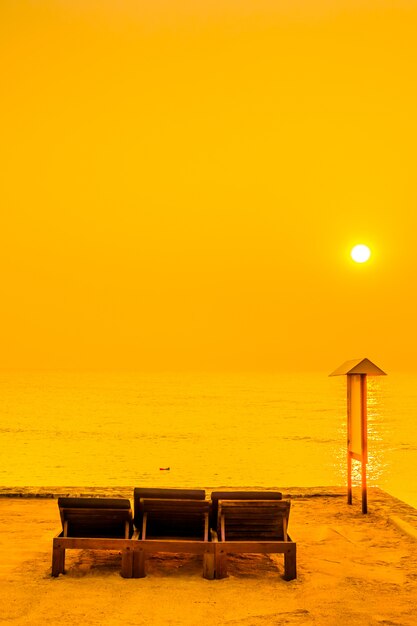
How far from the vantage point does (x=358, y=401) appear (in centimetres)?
1105

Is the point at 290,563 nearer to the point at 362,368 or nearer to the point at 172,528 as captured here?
the point at 172,528

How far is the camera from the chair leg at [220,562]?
7391 millimetres

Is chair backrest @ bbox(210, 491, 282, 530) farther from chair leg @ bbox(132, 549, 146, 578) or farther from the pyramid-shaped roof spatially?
the pyramid-shaped roof

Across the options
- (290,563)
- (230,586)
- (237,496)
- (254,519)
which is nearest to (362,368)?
(237,496)

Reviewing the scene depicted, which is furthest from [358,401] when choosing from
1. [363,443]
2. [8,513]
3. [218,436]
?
[218,436]

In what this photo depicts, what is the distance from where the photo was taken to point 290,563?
744 centimetres

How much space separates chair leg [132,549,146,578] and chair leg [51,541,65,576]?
0.78 meters

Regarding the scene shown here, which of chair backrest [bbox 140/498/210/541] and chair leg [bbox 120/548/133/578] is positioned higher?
chair backrest [bbox 140/498/210/541]

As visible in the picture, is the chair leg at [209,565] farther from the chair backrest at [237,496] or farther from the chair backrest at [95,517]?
the chair backrest at [95,517]

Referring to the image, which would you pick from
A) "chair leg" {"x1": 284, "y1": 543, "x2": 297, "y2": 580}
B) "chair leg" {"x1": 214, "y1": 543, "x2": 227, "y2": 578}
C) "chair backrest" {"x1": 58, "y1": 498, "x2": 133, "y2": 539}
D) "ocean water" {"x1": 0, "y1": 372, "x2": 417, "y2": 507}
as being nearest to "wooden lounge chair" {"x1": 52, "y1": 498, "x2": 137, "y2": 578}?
"chair backrest" {"x1": 58, "y1": 498, "x2": 133, "y2": 539}

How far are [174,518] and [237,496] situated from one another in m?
0.77

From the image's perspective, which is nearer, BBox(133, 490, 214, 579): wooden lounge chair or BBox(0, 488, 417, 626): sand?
BBox(0, 488, 417, 626): sand

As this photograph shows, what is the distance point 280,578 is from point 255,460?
841 inches

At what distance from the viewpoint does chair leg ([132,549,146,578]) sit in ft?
24.3
